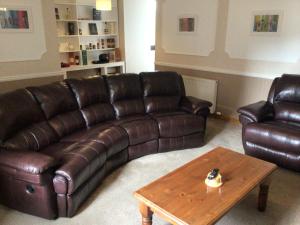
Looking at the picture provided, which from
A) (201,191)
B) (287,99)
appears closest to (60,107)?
(201,191)

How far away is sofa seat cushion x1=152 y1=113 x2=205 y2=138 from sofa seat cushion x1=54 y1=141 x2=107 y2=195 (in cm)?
96

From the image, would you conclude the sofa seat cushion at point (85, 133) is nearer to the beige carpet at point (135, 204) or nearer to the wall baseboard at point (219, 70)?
the beige carpet at point (135, 204)

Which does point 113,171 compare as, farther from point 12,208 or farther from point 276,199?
point 276,199

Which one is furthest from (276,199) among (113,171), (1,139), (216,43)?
(216,43)

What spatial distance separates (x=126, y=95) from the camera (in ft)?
12.3

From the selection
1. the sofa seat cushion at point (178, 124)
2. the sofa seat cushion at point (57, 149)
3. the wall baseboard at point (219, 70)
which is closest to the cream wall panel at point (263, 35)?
the wall baseboard at point (219, 70)

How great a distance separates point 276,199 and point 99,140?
1.88 m

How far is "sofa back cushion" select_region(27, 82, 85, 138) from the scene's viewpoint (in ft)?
9.82

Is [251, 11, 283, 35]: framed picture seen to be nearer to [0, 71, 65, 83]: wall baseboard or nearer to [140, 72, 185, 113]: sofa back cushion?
[140, 72, 185, 113]: sofa back cushion

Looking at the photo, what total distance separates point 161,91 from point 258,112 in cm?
139

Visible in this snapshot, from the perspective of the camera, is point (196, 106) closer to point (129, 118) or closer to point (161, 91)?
point (161, 91)

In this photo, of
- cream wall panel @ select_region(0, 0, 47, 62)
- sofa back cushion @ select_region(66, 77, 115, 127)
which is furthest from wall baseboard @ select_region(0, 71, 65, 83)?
sofa back cushion @ select_region(66, 77, 115, 127)

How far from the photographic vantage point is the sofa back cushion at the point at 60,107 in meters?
2.99

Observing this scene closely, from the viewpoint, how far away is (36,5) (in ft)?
13.2
